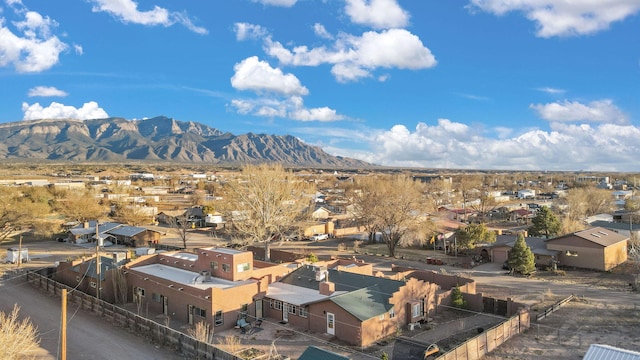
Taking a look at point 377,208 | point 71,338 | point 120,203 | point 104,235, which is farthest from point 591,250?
point 120,203

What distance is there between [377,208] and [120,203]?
165ft

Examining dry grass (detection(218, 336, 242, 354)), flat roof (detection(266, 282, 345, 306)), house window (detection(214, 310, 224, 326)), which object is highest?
flat roof (detection(266, 282, 345, 306))

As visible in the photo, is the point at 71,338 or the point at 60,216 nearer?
the point at 71,338

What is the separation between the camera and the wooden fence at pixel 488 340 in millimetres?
20659

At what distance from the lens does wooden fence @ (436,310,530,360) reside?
20.7m

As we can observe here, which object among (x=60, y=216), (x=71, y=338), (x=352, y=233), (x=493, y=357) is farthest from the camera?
(x=60, y=216)

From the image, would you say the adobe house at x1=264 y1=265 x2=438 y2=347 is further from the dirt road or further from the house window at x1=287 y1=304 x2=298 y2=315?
the dirt road

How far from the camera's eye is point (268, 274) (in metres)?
30.7

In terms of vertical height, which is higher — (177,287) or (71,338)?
(177,287)

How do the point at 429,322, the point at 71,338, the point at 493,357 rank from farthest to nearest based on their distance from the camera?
1. the point at 429,322
2. the point at 71,338
3. the point at 493,357

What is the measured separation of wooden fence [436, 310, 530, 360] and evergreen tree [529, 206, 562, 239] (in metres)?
28.7

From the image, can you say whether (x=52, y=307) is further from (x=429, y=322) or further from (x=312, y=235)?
(x=312, y=235)

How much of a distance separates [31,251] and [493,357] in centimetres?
5299

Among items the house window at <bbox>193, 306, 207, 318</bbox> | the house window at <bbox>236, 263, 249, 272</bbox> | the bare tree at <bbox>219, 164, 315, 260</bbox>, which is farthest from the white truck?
the house window at <bbox>193, 306, 207, 318</bbox>
